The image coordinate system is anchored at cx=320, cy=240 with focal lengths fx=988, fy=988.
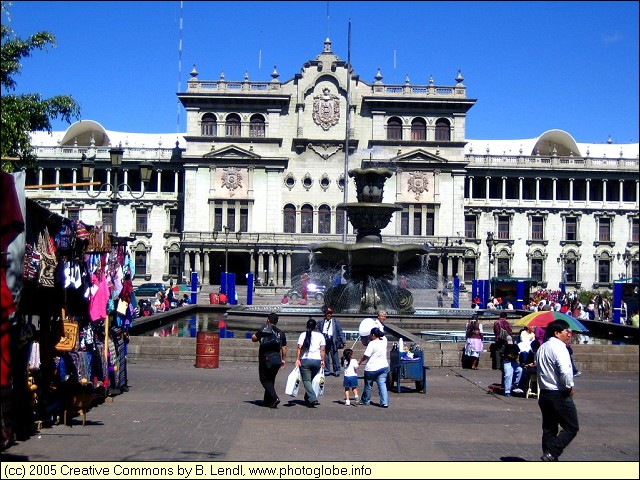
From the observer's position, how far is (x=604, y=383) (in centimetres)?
1956

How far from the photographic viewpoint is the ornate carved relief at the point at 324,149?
79.2 meters

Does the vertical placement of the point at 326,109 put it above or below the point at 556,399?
above

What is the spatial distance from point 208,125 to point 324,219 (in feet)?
39.5

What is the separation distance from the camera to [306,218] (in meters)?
79.7

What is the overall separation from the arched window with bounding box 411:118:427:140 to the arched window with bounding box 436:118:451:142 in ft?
3.47

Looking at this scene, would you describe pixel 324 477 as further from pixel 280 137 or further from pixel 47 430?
pixel 280 137

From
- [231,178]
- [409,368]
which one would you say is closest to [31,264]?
[409,368]

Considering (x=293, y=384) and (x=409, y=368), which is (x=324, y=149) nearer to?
(x=409, y=368)

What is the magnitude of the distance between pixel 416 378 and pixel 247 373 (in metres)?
4.39

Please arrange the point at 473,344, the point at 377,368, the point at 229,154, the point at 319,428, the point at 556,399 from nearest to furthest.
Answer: the point at 556,399, the point at 319,428, the point at 377,368, the point at 473,344, the point at 229,154

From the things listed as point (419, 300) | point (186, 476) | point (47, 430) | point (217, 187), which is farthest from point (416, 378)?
point (217, 187)

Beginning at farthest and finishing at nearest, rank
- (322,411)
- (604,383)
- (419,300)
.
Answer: (419,300)
(604,383)
(322,411)

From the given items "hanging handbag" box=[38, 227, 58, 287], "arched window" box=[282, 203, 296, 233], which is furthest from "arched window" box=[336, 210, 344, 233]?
"hanging handbag" box=[38, 227, 58, 287]

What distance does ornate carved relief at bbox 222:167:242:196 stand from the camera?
7912 centimetres
